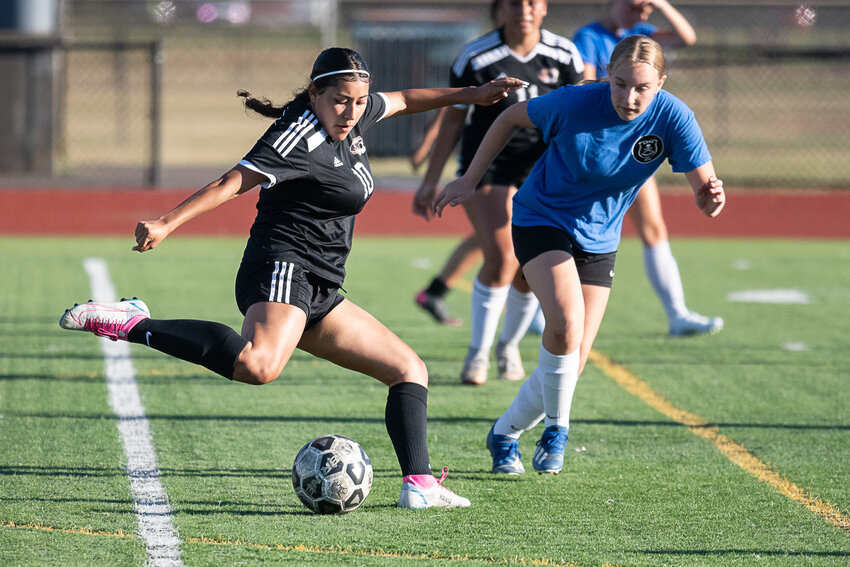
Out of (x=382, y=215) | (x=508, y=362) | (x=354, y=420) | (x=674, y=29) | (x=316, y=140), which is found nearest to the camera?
Answer: (x=316, y=140)

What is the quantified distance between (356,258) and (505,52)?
703 centimetres

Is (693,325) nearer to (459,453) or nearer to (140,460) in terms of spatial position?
(459,453)

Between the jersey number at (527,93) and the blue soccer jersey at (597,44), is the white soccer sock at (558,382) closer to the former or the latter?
the jersey number at (527,93)

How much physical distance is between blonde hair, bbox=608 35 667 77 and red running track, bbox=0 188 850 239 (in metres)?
11.3

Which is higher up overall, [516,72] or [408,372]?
[516,72]

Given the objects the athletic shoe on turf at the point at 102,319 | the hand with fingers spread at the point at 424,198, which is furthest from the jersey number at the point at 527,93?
the athletic shoe on turf at the point at 102,319

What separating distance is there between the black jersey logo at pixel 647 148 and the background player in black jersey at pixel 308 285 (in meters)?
1.16

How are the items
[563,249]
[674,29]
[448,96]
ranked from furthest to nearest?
[674,29] < [448,96] < [563,249]

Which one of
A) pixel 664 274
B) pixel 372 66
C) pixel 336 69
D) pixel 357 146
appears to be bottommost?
pixel 372 66

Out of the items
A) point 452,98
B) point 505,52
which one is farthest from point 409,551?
point 505,52

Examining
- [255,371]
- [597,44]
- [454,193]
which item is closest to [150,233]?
[255,371]

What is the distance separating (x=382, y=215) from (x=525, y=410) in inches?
453

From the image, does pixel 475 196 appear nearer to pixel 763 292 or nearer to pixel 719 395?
pixel 719 395

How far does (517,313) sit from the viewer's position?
7.15 meters
